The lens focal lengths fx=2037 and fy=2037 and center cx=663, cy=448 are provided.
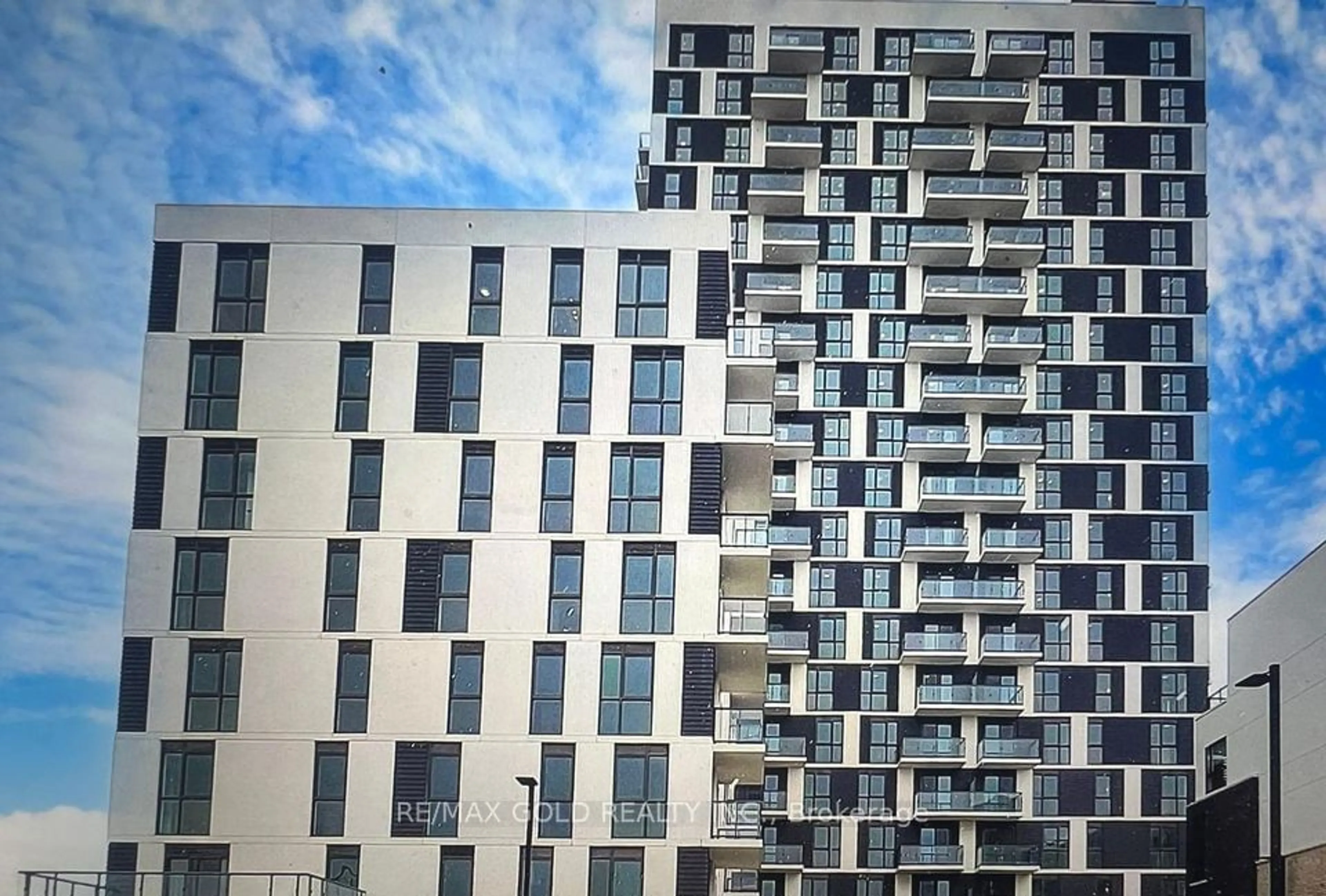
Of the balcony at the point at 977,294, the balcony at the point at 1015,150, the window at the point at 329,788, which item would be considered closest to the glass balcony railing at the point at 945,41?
the balcony at the point at 1015,150

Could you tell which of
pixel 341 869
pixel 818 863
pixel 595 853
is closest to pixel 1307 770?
pixel 595 853

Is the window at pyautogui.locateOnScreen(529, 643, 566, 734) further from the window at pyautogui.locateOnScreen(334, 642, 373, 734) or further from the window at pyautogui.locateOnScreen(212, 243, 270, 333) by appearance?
the window at pyautogui.locateOnScreen(212, 243, 270, 333)

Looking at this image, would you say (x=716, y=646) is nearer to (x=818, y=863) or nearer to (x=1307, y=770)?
(x=1307, y=770)

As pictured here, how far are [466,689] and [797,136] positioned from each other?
2492 cm

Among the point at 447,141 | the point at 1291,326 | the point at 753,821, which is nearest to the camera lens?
the point at 447,141

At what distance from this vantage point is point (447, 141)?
2527 centimetres

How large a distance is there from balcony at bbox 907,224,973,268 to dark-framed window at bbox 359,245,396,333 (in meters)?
22.4

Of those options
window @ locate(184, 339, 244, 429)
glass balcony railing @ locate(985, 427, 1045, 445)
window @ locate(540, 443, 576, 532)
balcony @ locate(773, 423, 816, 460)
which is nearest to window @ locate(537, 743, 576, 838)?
window @ locate(540, 443, 576, 532)

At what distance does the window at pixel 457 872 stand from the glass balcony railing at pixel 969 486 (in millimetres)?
23330

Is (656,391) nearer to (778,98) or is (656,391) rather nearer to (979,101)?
(778,98)

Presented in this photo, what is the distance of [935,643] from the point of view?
47.0 meters

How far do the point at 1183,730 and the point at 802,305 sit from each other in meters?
13.5

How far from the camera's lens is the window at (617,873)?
85.9ft

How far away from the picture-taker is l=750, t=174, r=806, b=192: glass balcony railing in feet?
159
